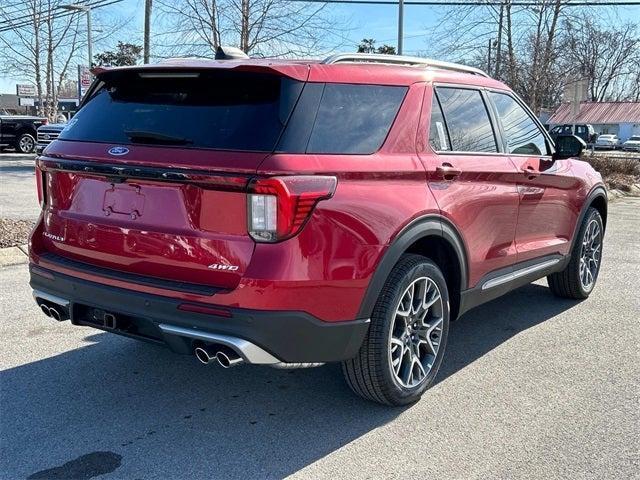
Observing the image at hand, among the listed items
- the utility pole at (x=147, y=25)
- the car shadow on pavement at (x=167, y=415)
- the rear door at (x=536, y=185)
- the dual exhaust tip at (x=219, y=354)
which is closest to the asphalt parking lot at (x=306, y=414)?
the car shadow on pavement at (x=167, y=415)

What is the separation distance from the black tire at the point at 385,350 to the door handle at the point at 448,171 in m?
0.50

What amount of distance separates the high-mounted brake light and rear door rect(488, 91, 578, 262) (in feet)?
7.20

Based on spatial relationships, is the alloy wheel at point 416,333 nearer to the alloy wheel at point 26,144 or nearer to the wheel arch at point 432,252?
the wheel arch at point 432,252

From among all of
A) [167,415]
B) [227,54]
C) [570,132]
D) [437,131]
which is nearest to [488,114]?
[437,131]

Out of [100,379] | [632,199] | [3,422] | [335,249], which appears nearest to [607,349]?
[335,249]

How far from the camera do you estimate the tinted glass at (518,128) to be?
15.3 ft

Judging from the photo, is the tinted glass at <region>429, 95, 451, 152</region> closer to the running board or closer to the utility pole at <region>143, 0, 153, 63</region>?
the running board

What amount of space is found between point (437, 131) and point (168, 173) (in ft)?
5.37

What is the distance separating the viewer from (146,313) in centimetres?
309

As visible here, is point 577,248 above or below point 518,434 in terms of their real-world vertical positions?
above

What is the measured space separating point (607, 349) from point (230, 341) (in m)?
3.07

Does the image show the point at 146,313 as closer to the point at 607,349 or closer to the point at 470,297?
the point at 470,297

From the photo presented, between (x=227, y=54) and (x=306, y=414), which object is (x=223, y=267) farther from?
(x=227, y=54)

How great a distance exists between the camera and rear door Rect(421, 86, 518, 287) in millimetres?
3793
